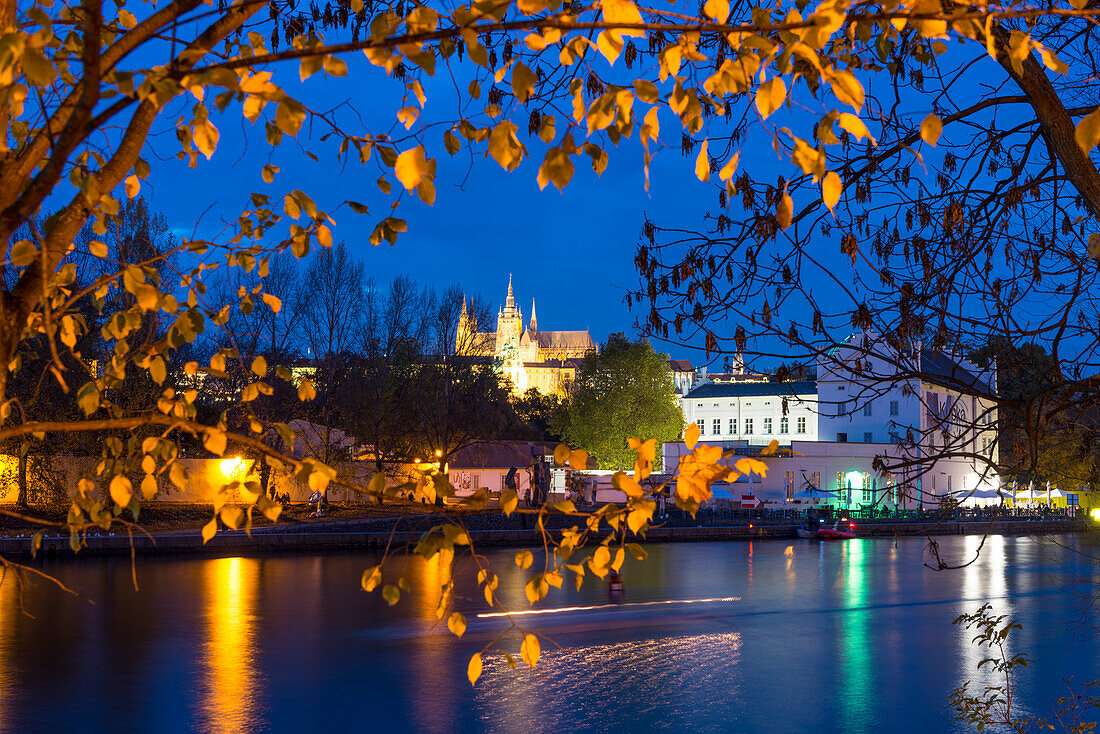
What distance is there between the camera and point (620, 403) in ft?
247

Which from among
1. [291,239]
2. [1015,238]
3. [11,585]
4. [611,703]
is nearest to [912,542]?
[611,703]

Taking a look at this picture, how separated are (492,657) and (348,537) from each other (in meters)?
15.2

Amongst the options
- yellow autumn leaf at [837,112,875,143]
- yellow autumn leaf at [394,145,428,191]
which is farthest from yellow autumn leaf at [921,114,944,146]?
yellow autumn leaf at [394,145,428,191]

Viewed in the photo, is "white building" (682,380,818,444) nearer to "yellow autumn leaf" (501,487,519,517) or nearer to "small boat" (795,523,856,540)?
"small boat" (795,523,856,540)

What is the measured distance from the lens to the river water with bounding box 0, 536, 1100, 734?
50.4 feet

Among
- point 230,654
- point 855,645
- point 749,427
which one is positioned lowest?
point 855,645

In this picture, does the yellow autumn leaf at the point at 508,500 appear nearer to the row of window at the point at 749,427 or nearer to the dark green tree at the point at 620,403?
the dark green tree at the point at 620,403

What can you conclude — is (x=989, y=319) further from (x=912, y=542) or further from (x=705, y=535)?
(x=912, y=542)

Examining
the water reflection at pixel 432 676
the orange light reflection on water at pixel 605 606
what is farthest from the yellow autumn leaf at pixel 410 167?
the orange light reflection on water at pixel 605 606

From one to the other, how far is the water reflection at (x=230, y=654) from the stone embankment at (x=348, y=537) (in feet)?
4.95

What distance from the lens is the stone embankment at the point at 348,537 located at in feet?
95.5

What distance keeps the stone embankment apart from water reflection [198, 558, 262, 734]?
1510 mm

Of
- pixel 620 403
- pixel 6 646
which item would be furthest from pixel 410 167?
pixel 620 403

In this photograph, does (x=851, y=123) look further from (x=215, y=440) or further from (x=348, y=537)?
(x=348, y=537)
